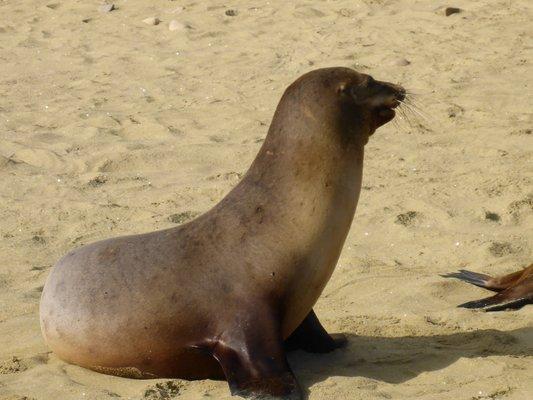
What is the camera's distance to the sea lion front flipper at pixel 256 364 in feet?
12.9

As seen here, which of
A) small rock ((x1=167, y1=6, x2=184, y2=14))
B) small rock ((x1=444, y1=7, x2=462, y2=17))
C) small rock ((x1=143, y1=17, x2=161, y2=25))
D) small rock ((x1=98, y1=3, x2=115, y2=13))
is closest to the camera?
small rock ((x1=444, y1=7, x2=462, y2=17))

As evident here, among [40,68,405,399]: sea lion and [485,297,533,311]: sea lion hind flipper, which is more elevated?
[40,68,405,399]: sea lion

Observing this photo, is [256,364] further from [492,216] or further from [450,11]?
[450,11]

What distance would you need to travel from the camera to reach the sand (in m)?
4.44

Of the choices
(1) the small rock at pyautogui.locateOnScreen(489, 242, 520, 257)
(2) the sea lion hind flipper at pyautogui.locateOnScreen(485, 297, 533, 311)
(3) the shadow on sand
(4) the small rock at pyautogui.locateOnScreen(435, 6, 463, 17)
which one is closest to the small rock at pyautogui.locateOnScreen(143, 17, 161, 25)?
(4) the small rock at pyautogui.locateOnScreen(435, 6, 463, 17)

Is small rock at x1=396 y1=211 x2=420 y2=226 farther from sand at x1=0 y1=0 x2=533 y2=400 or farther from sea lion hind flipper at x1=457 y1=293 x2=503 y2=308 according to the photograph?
sea lion hind flipper at x1=457 y1=293 x2=503 y2=308

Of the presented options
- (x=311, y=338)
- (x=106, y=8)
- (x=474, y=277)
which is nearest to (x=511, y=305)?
(x=474, y=277)

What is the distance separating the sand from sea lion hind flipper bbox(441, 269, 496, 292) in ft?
0.14

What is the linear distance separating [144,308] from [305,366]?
69cm

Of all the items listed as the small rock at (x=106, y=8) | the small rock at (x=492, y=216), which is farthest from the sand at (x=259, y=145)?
the small rock at (x=106, y=8)

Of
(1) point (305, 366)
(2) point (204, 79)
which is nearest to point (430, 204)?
(1) point (305, 366)

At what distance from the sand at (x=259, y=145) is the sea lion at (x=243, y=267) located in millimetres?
150

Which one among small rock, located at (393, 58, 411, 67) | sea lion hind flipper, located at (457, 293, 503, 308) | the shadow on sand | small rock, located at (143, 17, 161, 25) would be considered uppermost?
the shadow on sand

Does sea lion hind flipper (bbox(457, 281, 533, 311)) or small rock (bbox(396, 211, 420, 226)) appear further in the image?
small rock (bbox(396, 211, 420, 226))
